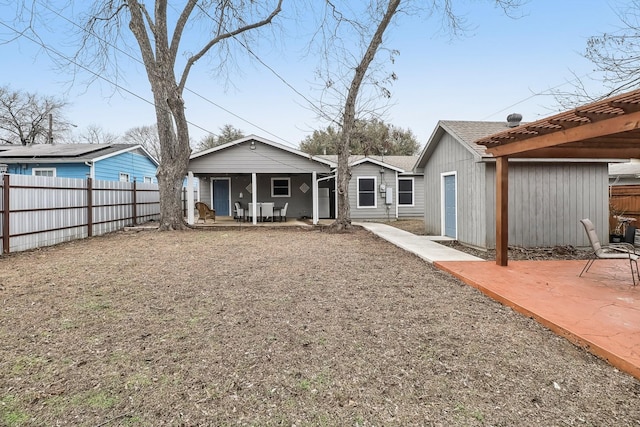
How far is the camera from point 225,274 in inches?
225

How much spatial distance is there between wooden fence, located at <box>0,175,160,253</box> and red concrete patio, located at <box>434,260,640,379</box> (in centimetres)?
879

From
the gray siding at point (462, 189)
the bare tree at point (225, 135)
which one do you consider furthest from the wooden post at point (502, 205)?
the bare tree at point (225, 135)

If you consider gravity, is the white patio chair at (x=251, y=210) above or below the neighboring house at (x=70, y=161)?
below

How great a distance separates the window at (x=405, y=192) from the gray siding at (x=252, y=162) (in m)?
5.00

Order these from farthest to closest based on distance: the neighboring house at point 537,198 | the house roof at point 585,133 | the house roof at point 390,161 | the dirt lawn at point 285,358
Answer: the house roof at point 390,161
the neighboring house at point 537,198
the house roof at point 585,133
the dirt lawn at point 285,358

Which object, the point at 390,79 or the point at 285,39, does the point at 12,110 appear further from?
the point at 390,79

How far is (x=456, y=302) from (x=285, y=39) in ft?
42.0

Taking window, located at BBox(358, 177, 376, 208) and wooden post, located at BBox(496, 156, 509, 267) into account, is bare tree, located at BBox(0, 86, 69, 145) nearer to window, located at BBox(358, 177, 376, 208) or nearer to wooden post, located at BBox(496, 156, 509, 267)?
window, located at BBox(358, 177, 376, 208)

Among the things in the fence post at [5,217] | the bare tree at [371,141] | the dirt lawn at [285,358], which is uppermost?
the bare tree at [371,141]

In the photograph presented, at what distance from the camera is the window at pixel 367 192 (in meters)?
17.0

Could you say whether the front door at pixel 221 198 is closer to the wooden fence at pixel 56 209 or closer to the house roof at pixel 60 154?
the house roof at pixel 60 154

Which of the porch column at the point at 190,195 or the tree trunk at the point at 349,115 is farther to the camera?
the porch column at the point at 190,195

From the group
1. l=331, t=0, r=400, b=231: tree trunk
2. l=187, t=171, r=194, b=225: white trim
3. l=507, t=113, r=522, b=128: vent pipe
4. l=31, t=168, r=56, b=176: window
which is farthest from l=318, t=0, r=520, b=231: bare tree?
l=31, t=168, r=56, b=176: window

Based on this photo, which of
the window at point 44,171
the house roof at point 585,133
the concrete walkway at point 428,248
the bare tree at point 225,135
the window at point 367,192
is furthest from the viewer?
the bare tree at point 225,135
